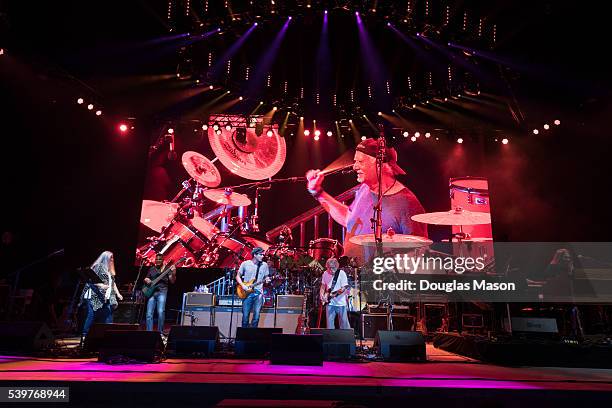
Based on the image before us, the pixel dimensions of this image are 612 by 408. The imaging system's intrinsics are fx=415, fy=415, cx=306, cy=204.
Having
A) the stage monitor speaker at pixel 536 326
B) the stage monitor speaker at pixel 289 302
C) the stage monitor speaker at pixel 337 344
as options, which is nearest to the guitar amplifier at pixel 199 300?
the stage monitor speaker at pixel 289 302

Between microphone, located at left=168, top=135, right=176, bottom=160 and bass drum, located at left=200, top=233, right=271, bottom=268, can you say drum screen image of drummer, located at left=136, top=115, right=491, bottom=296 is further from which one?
microphone, located at left=168, top=135, right=176, bottom=160

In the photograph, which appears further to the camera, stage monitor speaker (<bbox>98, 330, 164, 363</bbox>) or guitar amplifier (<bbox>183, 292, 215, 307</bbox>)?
guitar amplifier (<bbox>183, 292, 215, 307</bbox>)

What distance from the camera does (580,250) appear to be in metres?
12.0

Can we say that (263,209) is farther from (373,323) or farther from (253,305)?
(373,323)

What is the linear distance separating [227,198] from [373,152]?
461 centimetres

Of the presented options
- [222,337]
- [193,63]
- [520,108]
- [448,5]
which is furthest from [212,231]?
[520,108]

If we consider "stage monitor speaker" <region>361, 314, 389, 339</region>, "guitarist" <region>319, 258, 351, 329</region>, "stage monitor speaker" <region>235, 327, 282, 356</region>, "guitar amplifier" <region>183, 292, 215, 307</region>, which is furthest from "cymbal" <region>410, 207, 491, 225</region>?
"stage monitor speaker" <region>235, 327, 282, 356</region>

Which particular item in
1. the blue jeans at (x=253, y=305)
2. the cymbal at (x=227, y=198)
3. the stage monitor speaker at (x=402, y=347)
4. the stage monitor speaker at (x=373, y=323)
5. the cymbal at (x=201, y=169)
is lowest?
the stage monitor speaker at (x=402, y=347)

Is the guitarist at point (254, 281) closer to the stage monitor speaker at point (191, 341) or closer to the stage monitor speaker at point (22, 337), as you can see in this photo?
the stage monitor speaker at point (191, 341)

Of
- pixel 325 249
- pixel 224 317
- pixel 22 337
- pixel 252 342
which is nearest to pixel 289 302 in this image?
pixel 224 317

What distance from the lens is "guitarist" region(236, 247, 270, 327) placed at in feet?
27.3

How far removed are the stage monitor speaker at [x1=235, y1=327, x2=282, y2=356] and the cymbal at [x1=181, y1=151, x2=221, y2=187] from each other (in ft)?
21.1

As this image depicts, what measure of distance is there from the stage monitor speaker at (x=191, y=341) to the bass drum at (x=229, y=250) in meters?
4.57

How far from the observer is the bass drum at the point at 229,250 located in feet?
37.6
